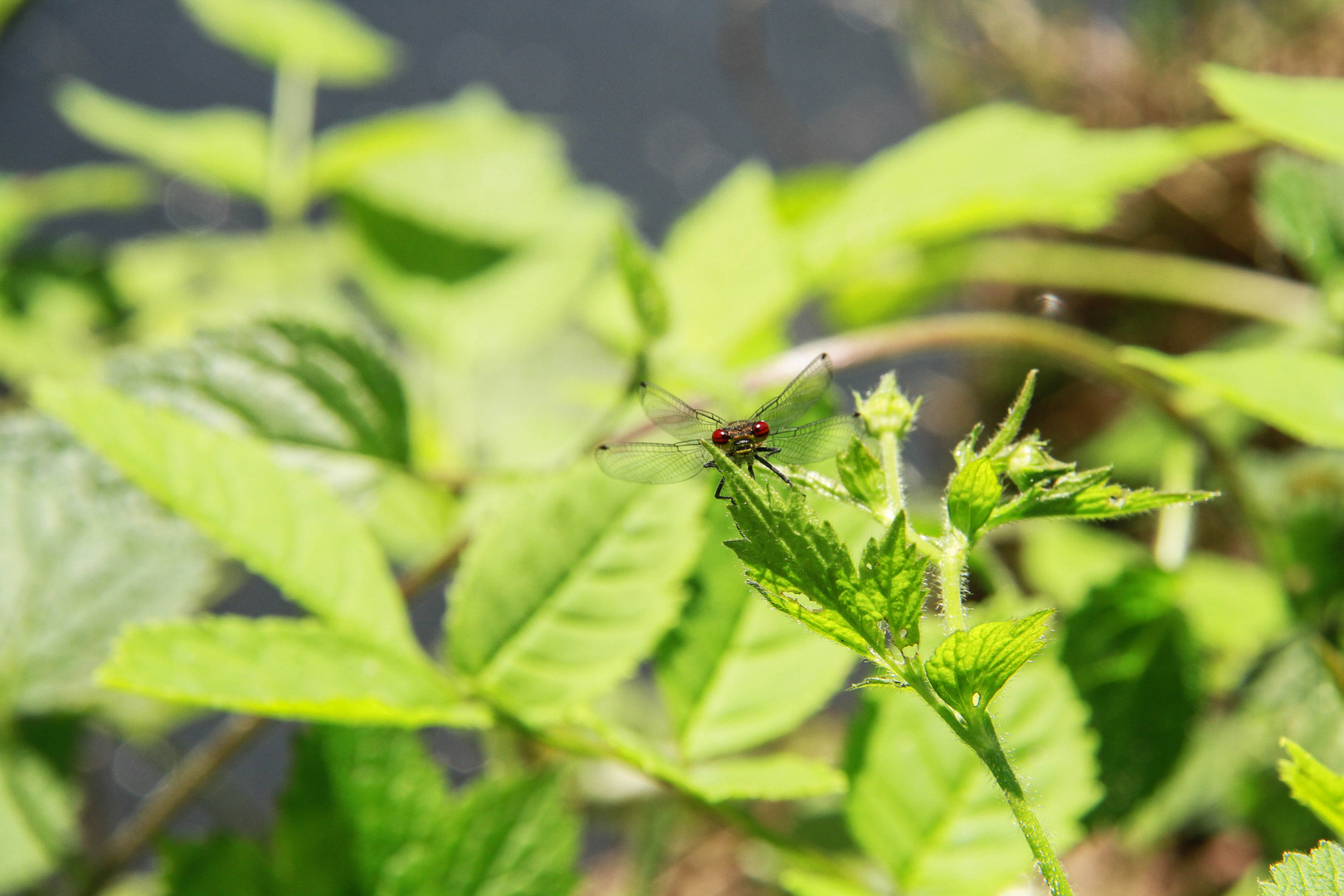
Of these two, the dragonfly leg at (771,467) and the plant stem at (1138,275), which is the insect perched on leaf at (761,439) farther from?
the plant stem at (1138,275)

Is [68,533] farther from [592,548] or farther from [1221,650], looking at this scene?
[1221,650]

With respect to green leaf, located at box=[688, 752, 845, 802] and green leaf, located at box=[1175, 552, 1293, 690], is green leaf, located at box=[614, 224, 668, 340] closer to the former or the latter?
green leaf, located at box=[688, 752, 845, 802]

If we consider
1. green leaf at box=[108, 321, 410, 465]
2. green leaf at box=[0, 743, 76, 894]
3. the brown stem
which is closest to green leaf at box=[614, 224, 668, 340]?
green leaf at box=[108, 321, 410, 465]

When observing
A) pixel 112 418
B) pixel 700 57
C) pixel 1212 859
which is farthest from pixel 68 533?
pixel 700 57

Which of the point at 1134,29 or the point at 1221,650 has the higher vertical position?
the point at 1134,29

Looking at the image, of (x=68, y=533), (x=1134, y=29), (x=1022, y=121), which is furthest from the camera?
(x=1134, y=29)

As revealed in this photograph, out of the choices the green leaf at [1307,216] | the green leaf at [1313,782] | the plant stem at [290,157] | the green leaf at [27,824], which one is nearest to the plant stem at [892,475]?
the green leaf at [1313,782]
